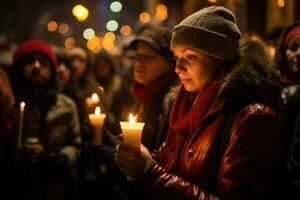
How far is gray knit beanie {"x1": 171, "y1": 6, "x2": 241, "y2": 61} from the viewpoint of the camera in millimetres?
2836

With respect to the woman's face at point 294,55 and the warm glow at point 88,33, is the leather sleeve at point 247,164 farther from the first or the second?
the warm glow at point 88,33

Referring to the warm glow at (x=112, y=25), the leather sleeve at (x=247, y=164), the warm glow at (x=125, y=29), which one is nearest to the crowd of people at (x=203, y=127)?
the leather sleeve at (x=247, y=164)

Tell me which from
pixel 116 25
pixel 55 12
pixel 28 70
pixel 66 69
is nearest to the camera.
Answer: pixel 28 70

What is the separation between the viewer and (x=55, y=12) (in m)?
45.5

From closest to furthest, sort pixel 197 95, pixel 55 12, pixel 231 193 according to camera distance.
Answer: pixel 231 193
pixel 197 95
pixel 55 12

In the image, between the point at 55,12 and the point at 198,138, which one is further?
the point at 55,12

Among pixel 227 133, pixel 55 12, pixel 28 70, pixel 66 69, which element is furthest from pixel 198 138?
pixel 55 12

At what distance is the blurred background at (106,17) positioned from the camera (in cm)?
877

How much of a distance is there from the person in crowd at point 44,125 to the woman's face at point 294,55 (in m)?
2.63

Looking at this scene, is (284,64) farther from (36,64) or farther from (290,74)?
(36,64)

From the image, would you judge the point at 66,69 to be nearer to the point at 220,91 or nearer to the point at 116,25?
the point at 220,91

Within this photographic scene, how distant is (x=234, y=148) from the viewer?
2416 millimetres

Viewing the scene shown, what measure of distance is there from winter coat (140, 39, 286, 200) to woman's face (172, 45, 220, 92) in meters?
0.15

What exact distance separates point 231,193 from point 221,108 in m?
0.53
